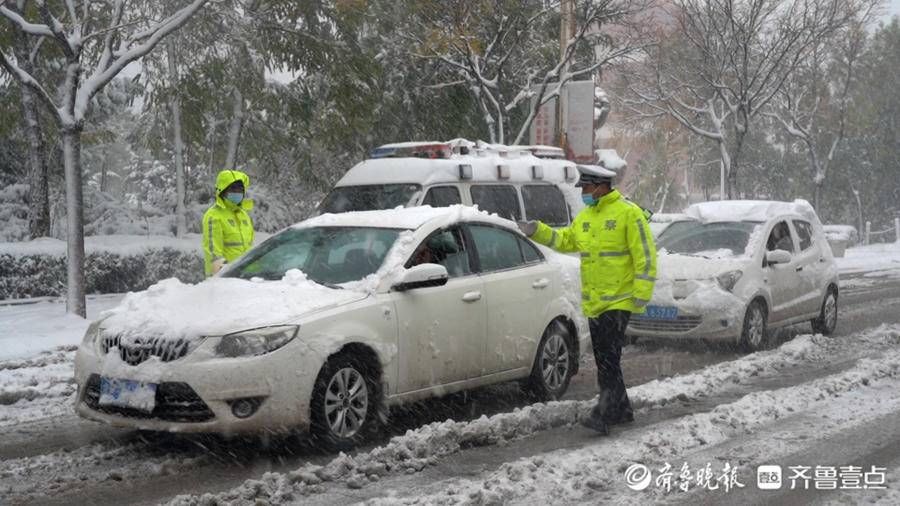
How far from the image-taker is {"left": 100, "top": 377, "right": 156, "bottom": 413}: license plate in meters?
5.88

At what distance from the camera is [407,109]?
2269 centimetres

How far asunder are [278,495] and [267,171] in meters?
20.0

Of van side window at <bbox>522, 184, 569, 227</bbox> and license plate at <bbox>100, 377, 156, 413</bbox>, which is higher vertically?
van side window at <bbox>522, 184, 569, 227</bbox>

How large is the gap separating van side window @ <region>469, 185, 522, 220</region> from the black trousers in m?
4.93

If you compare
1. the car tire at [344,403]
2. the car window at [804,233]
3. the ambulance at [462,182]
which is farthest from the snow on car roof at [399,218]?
the car window at [804,233]

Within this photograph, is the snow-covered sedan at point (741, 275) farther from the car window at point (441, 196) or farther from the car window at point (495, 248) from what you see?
the car window at point (495, 248)

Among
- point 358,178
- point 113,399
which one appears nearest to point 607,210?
point 113,399

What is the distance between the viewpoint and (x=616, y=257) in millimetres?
6914

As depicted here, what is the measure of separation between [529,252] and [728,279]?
339cm

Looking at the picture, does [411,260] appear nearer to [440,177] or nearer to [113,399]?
[113,399]

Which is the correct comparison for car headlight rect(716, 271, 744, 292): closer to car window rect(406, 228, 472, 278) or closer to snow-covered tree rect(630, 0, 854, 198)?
car window rect(406, 228, 472, 278)

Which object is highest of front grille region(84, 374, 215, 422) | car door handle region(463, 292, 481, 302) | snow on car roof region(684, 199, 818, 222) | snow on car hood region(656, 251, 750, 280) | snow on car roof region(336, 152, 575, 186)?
snow on car roof region(336, 152, 575, 186)

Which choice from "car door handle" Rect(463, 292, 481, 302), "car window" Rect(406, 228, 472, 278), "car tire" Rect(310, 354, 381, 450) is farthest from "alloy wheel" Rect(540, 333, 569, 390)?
"car tire" Rect(310, 354, 381, 450)

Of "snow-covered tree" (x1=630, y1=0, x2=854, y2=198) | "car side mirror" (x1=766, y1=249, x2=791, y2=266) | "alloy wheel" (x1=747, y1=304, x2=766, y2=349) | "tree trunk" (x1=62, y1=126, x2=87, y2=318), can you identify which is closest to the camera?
"alloy wheel" (x1=747, y1=304, x2=766, y2=349)
